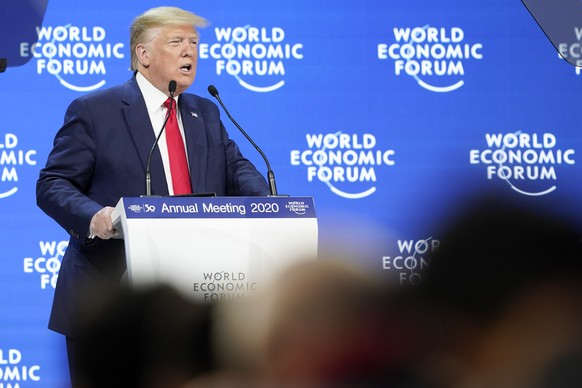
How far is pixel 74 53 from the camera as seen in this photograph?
14.4 ft

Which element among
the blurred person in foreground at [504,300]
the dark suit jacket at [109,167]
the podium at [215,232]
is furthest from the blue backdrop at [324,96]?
the blurred person in foreground at [504,300]

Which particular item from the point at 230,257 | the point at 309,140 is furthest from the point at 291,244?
the point at 309,140

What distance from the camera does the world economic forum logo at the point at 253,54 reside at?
4.51 m

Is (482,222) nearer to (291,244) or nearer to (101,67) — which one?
(291,244)

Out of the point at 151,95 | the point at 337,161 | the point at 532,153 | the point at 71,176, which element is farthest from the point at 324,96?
the point at 71,176

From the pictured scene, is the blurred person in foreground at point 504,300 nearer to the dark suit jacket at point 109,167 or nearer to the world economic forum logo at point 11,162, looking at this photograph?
the dark suit jacket at point 109,167

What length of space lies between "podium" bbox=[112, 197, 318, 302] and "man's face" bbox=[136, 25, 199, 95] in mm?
878

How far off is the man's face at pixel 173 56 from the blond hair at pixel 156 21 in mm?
20

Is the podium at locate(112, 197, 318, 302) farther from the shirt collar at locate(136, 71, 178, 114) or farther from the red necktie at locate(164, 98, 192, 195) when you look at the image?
the shirt collar at locate(136, 71, 178, 114)

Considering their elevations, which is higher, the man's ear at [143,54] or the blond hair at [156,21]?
the blond hair at [156,21]

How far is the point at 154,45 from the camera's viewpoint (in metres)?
3.12

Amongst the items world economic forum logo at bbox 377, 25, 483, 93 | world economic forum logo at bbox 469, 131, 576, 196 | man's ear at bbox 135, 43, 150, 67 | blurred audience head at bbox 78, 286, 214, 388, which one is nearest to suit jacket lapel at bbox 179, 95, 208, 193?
man's ear at bbox 135, 43, 150, 67

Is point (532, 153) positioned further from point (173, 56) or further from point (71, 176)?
point (71, 176)

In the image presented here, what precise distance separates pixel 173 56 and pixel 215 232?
3.61 ft
